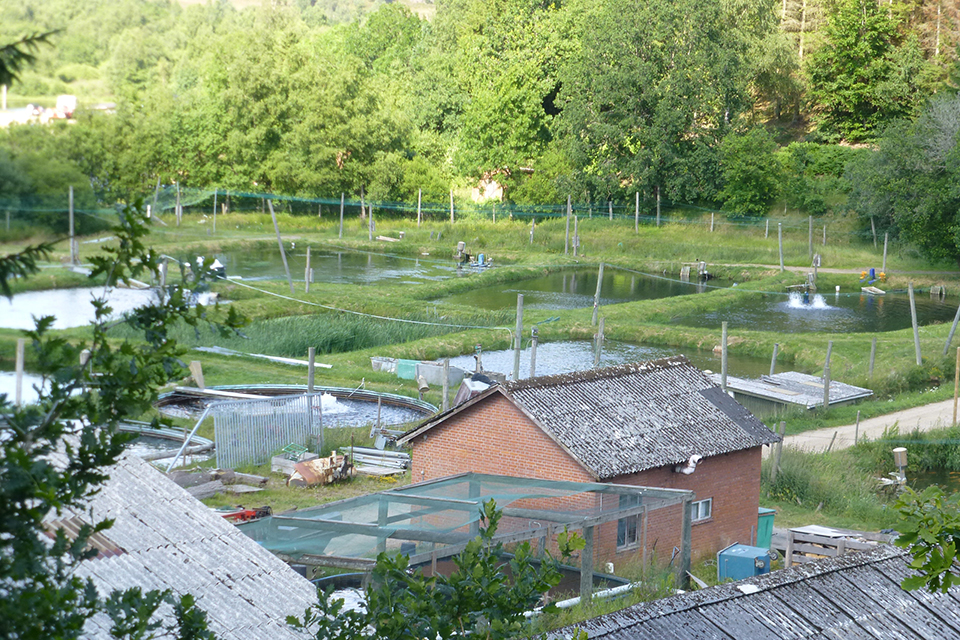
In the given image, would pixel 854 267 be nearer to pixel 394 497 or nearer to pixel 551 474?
pixel 551 474

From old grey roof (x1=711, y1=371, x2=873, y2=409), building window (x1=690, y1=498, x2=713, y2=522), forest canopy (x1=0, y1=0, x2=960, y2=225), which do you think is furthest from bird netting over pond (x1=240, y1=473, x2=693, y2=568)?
forest canopy (x1=0, y1=0, x2=960, y2=225)

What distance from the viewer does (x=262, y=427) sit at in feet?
68.2

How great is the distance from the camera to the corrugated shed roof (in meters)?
15.4

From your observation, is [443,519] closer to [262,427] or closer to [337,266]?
[262,427]

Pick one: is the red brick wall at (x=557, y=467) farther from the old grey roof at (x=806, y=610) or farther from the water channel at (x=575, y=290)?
the water channel at (x=575, y=290)

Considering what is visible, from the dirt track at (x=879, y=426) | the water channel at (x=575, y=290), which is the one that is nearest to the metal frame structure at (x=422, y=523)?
the dirt track at (x=879, y=426)

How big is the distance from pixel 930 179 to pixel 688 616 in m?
42.0

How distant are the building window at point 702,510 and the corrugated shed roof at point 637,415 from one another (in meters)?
0.82

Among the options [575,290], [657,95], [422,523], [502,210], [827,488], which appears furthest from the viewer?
[502,210]

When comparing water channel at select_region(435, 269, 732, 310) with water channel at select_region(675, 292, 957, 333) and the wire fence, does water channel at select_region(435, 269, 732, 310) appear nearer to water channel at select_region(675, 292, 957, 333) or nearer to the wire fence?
water channel at select_region(675, 292, 957, 333)

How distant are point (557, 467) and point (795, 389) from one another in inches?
586

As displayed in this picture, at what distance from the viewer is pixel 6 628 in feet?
11.6

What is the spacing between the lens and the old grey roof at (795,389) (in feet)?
89.3

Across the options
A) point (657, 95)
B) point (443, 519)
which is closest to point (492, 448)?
point (443, 519)
